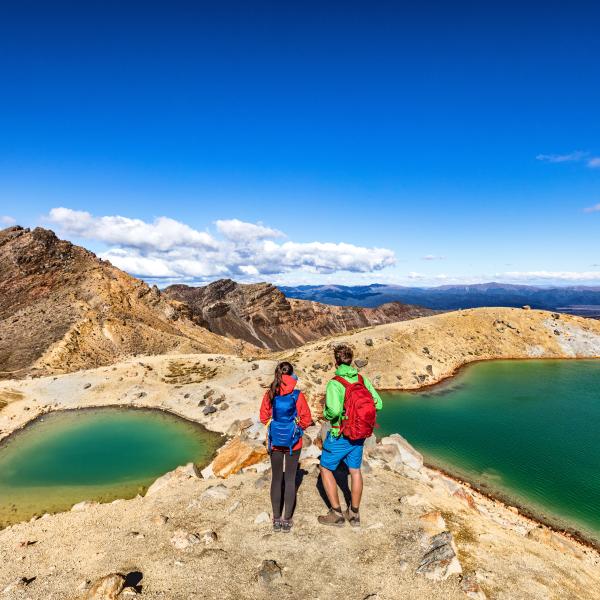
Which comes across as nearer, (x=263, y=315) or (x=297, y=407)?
(x=297, y=407)

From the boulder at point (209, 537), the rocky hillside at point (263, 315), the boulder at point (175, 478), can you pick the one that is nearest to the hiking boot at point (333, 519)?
the boulder at point (209, 537)

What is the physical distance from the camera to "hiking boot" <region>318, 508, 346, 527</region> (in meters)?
12.0

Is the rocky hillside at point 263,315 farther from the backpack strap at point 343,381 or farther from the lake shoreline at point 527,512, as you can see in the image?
the backpack strap at point 343,381

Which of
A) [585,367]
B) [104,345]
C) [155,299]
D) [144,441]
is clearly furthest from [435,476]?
[155,299]

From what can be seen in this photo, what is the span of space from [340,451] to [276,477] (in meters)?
2.11

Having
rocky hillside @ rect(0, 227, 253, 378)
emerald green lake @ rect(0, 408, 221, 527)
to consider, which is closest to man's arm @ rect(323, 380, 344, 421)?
emerald green lake @ rect(0, 408, 221, 527)

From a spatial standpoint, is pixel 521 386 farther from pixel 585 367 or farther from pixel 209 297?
pixel 209 297

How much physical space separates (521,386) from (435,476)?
1424 inches

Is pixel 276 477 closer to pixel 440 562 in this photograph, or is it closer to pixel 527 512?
pixel 440 562

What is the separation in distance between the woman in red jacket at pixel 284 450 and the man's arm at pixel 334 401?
665 millimetres

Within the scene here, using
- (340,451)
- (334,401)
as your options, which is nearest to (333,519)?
(340,451)

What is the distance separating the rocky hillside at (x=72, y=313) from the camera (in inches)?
2611

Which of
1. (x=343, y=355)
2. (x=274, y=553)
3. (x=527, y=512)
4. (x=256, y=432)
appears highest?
(x=343, y=355)

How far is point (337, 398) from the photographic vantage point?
10.4m
